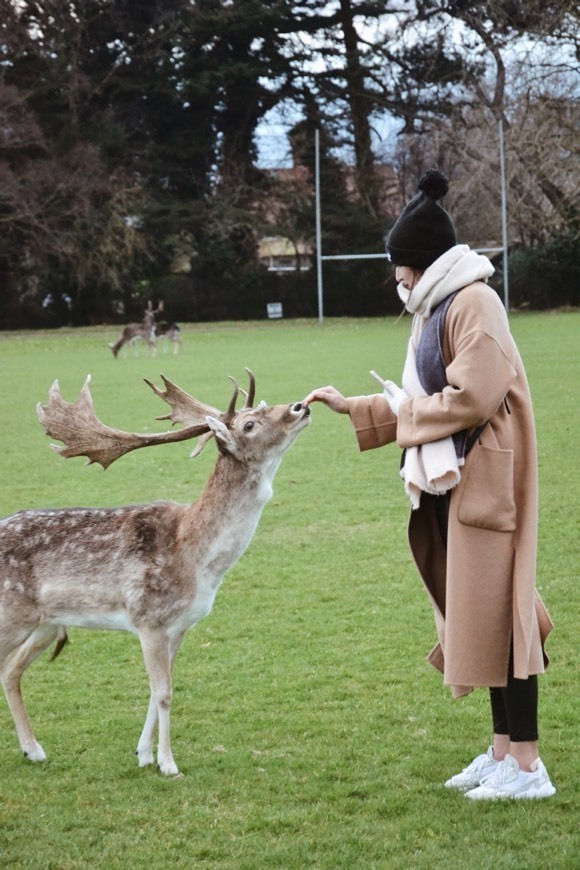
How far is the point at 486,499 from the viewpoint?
4.20m

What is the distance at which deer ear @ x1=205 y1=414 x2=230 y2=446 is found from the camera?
191 inches

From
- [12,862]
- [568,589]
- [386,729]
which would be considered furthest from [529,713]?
[568,589]

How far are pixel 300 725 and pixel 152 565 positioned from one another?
1.16 m

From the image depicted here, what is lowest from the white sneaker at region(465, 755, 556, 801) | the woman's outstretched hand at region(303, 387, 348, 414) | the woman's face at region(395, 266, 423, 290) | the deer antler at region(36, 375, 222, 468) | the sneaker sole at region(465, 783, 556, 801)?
the sneaker sole at region(465, 783, 556, 801)

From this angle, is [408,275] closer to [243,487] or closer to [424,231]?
[424,231]

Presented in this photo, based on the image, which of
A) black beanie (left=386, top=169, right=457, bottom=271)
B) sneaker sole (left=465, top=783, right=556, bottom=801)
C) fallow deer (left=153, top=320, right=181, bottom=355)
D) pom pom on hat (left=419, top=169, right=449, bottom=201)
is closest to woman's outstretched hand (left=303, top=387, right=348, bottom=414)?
black beanie (left=386, top=169, right=457, bottom=271)

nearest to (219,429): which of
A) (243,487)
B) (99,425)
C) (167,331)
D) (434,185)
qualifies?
(243,487)

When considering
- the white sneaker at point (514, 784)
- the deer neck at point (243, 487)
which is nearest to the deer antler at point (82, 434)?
the deer neck at point (243, 487)

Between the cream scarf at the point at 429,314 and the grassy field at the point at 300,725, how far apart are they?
1.27 meters

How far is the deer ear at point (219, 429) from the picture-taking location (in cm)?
484

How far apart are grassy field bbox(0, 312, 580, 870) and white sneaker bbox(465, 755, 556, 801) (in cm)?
5

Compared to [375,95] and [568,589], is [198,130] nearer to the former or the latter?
[375,95]

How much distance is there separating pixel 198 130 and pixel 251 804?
1880 inches

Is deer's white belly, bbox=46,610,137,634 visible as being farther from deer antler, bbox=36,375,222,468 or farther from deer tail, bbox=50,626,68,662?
deer antler, bbox=36,375,222,468
